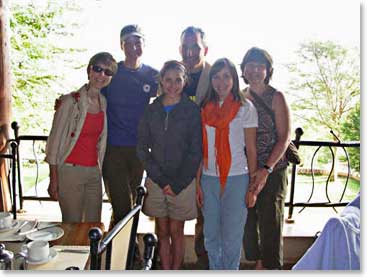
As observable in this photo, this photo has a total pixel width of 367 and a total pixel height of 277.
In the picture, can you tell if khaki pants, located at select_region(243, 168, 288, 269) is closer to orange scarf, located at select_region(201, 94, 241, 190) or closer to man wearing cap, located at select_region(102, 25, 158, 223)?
orange scarf, located at select_region(201, 94, 241, 190)

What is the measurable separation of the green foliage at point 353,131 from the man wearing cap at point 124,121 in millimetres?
748

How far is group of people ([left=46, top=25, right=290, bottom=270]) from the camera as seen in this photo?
1.61 meters

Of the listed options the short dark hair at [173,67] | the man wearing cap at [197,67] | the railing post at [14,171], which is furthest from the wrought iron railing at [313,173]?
the railing post at [14,171]

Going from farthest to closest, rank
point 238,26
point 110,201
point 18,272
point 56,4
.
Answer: point 110,201 → point 56,4 → point 238,26 → point 18,272

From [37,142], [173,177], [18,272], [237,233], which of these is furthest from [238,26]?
[18,272]

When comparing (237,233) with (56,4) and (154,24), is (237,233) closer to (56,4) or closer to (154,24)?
(154,24)

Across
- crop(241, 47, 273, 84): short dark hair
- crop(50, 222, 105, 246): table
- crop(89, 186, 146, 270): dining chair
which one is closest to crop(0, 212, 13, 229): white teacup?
crop(50, 222, 105, 246): table

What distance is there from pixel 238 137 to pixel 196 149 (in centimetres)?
17

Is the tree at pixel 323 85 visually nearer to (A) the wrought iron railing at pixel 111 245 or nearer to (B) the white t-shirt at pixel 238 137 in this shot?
(B) the white t-shirt at pixel 238 137

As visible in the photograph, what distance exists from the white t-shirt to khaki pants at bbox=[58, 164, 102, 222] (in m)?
0.47

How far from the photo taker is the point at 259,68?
161 cm

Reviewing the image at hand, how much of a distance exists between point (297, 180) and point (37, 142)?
105 centimetres

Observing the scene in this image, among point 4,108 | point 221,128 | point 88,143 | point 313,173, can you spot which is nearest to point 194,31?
point 221,128

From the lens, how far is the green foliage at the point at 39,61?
5.40 feet
